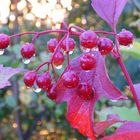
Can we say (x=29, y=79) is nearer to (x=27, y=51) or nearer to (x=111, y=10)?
(x=27, y=51)

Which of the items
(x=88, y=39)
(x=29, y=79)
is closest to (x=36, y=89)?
(x=29, y=79)

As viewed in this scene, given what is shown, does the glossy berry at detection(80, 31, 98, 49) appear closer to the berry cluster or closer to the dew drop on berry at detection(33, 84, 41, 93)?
the berry cluster

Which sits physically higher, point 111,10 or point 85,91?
point 111,10

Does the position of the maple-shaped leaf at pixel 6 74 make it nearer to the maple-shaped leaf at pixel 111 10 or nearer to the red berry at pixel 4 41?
the red berry at pixel 4 41

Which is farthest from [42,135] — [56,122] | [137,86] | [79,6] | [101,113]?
[137,86]

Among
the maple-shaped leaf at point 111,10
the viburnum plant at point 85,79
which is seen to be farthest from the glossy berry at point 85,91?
the maple-shaped leaf at point 111,10
